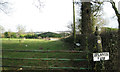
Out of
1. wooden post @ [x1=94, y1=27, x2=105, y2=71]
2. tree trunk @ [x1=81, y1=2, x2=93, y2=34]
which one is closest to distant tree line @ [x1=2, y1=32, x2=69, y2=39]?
tree trunk @ [x1=81, y1=2, x2=93, y2=34]

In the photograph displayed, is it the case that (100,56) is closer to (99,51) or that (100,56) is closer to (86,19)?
(99,51)

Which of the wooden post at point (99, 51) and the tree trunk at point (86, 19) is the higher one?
the tree trunk at point (86, 19)

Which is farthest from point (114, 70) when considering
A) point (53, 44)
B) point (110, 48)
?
point (53, 44)

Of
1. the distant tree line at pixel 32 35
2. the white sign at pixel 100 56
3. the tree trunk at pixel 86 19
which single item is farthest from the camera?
the tree trunk at pixel 86 19

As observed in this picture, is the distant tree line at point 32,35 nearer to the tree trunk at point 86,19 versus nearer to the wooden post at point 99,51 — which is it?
the tree trunk at point 86,19

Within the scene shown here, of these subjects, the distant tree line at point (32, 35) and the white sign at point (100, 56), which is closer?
the white sign at point (100, 56)

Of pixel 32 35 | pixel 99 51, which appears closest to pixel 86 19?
pixel 99 51

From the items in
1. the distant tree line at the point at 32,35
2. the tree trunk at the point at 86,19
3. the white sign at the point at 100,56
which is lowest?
the white sign at the point at 100,56

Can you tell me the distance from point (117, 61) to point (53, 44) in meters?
2.77

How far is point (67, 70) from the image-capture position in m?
2.56

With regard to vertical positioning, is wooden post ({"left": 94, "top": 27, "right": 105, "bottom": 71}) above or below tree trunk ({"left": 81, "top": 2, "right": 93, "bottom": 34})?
below

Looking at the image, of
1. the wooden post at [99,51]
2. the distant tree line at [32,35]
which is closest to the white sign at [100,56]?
the wooden post at [99,51]

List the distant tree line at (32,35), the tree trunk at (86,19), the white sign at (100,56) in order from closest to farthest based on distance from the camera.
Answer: the white sign at (100,56), the distant tree line at (32,35), the tree trunk at (86,19)

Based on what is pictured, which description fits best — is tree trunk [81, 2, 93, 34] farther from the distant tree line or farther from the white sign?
the white sign
